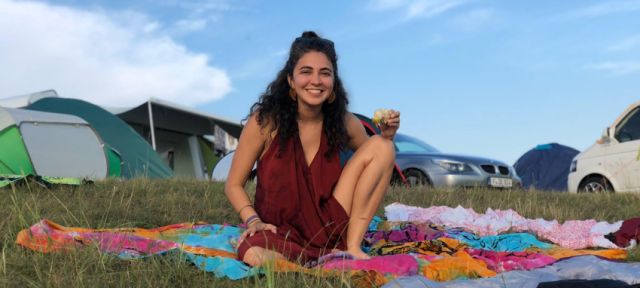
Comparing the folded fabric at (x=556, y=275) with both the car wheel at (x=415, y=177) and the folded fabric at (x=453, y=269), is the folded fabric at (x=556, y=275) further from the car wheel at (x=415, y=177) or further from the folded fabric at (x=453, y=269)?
the car wheel at (x=415, y=177)

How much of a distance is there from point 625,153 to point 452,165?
98.8 inches

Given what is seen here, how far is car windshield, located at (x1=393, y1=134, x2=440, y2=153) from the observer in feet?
25.8

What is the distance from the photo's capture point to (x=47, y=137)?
22.9 feet

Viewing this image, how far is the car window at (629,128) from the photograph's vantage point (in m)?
7.38

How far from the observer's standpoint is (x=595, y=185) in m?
7.67

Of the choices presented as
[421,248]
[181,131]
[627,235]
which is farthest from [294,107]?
[181,131]

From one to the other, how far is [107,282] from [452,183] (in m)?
5.74

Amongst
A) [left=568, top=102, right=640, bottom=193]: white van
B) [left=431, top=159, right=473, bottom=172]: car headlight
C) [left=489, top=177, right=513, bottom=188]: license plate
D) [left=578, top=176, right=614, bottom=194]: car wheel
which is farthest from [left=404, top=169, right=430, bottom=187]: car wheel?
[left=578, top=176, right=614, bottom=194]: car wheel

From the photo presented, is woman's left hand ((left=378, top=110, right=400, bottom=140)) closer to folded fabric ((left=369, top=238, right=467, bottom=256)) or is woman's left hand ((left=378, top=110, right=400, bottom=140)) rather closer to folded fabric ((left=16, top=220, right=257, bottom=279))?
folded fabric ((left=369, top=238, right=467, bottom=256))

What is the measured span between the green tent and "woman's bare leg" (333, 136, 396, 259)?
6530mm

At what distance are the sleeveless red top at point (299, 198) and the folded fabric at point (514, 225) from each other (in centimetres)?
132

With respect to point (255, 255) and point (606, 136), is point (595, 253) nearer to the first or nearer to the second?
point (255, 255)

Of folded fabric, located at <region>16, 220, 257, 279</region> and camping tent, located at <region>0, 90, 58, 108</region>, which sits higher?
camping tent, located at <region>0, 90, 58, 108</region>

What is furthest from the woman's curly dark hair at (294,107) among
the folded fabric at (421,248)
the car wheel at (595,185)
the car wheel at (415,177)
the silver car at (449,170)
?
the car wheel at (595,185)
